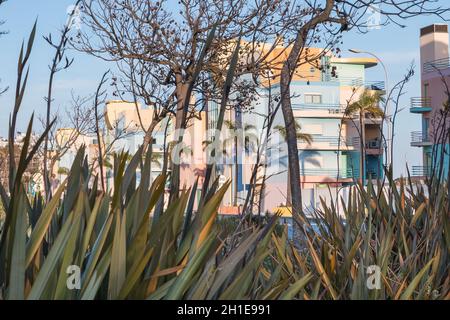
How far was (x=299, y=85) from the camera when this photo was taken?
173 ft

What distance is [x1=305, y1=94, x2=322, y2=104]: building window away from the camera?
5291 cm

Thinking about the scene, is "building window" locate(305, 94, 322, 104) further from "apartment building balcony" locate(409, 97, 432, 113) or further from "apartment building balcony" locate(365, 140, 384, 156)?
"apartment building balcony" locate(365, 140, 384, 156)

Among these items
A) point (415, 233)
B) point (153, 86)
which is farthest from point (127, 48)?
point (415, 233)

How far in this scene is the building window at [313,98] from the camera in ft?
174

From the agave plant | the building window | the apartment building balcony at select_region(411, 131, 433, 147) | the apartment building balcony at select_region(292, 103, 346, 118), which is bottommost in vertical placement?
the agave plant

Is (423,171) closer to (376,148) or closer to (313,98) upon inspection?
(376,148)

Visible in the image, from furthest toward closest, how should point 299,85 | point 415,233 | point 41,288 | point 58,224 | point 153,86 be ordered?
point 299,85 → point 153,86 → point 415,233 → point 58,224 → point 41,288

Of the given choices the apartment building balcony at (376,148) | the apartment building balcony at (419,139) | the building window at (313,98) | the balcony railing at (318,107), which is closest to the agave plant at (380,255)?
the apartment building balcony at (376,148)

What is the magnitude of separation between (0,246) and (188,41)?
10964 millimetres

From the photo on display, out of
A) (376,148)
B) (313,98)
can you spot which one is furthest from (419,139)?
(376,148)

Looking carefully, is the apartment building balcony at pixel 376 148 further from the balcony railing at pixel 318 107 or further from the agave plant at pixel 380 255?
the balcony railing at pixel 318 107

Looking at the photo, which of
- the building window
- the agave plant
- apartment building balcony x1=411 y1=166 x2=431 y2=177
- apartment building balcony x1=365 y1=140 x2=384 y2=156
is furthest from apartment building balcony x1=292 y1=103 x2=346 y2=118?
the agave plant

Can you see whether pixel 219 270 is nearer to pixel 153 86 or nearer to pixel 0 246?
pixel 0 246

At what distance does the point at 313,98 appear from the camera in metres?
53.1
